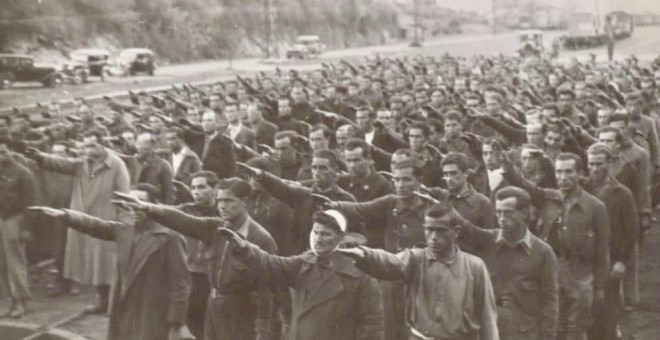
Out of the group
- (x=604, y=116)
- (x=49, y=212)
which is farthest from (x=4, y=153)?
(x=604, y=116)

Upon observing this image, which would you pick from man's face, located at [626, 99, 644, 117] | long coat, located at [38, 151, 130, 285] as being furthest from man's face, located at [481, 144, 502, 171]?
man's face, located at [626, 99, 644, 117]

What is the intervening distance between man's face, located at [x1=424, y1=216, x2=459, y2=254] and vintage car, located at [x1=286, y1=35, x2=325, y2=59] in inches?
474

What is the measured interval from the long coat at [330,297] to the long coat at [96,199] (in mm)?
3561

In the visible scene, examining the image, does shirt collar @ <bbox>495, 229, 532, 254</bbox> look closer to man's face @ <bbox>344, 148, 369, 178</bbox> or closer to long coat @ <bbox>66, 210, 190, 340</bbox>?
man's face @ <bbox>344, 148, 369, 178</bbox>

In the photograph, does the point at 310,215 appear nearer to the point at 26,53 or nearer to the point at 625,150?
the point at 625,150

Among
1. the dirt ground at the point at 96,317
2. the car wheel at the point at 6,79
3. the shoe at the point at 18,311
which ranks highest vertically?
the car wheel at the point at 6,79

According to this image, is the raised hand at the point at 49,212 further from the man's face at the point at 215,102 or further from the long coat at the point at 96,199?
the man's face at the point at 215,102

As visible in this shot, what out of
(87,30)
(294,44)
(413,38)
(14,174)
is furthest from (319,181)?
(413,38)

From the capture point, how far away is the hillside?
9727 mm

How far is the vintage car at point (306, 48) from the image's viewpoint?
16031 mm

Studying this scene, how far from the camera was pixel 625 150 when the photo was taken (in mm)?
7652

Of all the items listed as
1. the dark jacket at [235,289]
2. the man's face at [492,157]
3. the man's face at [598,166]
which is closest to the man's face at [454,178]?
the man's face at [492,157]

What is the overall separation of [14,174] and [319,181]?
110 inches

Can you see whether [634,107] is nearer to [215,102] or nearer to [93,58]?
[215,102]
